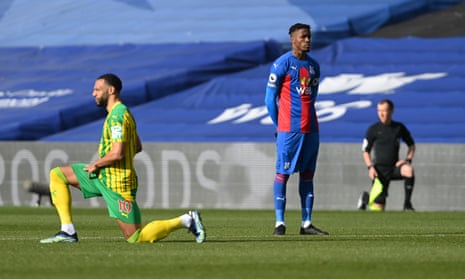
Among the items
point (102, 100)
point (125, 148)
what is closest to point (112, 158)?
point (125, 148)

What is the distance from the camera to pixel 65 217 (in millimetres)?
9891

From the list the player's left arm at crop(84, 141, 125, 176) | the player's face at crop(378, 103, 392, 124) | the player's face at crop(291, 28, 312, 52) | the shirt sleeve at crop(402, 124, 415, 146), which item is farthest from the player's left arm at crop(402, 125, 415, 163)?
the player's left arm at crop(84, 141, 125, 176)

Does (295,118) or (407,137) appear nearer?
(295,118)

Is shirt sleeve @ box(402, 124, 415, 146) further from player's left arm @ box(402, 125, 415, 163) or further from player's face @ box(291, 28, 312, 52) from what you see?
player's face @ box(291, 28, 312, 52)

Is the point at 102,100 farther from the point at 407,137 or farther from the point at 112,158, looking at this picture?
the point at 407,137

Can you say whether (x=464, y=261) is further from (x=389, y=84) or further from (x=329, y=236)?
(x=389, y=84)

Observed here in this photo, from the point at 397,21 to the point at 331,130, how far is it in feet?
21.1

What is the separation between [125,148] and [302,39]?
2.42 meters

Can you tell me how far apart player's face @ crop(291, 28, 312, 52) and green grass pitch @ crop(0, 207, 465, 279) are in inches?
65.9

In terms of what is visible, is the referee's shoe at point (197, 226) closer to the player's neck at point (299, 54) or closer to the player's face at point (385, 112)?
the player's neck at point (299, 54)

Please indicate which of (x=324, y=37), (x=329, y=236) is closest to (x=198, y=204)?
(x=324, y=37)

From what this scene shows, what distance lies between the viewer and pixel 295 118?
38.1 feet

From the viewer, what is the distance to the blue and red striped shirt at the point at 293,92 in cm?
1156

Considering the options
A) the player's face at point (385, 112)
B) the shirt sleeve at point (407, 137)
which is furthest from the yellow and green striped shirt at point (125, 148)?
the shirt sleeve at point (407, 137)
